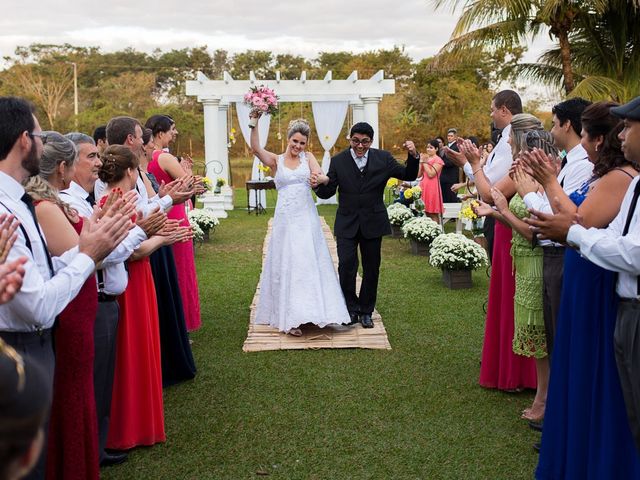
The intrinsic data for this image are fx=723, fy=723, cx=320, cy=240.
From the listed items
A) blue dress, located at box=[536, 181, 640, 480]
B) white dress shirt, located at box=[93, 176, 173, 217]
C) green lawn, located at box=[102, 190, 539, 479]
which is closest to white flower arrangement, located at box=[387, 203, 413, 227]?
green lawn, located at box=[102, 190, 539, 479]

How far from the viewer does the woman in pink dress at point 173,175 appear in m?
6.72

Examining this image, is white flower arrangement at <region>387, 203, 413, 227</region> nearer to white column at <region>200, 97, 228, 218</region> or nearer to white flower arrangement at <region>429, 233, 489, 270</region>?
white flower arrangement at <region>429, 233, 489, 270</region>

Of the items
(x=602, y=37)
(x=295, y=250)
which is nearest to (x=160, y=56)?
(x=602, y=37)

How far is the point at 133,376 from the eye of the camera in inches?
178

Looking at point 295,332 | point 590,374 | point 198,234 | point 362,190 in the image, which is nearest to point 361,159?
point 362,190

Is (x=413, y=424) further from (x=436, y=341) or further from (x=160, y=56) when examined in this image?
(x=160, y=56)

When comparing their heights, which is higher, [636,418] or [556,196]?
[556,196]

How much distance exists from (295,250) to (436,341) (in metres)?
1.64

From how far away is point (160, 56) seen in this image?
5675cm

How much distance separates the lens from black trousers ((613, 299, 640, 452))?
3068 millimetres

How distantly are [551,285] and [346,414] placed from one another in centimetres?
171

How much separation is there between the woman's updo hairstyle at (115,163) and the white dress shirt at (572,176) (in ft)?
7.94

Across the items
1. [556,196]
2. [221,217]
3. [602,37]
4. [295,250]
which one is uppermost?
[602,37]

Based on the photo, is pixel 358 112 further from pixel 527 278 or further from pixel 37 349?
pixel 37 349
